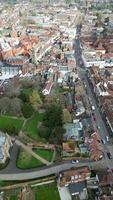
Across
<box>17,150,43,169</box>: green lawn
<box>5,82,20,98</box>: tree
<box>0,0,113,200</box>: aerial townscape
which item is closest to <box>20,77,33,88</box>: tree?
<box>0,0,113,200</box>: aerial townscape

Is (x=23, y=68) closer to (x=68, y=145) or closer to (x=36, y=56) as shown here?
(x=36, y=56)

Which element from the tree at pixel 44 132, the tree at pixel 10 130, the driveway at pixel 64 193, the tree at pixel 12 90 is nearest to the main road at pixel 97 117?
the driveway at pixel 64 193

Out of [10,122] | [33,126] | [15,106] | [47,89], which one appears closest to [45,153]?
[33,126]

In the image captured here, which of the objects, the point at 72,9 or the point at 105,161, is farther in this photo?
the point at 72,9

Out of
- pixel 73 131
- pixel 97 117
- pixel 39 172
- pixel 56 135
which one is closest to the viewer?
pixel 39 172

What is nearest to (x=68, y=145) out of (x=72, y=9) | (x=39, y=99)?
(x=39, y=99)

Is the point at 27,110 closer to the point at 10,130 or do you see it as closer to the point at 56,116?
the point at 10,130
